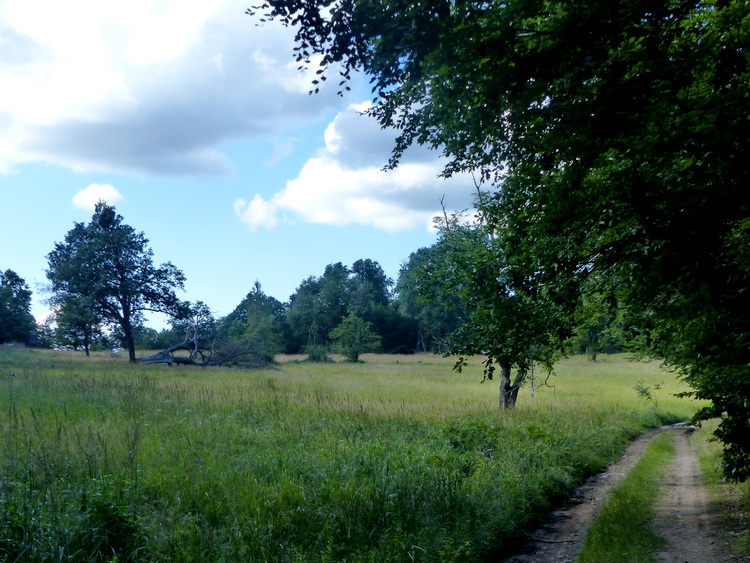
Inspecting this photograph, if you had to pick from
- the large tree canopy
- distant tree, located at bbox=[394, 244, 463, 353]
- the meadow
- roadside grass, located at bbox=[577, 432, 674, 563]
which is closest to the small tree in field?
distant tree, located at bbox=[394, 244, 463, 353]

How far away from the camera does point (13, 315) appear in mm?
62344

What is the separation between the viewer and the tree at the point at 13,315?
6025 centimetres

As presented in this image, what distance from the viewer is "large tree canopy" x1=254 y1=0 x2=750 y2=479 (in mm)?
5309

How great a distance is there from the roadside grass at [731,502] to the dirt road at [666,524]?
0.50ft

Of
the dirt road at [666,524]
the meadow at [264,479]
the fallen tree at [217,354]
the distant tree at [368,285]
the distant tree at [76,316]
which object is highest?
the distant tree at [368,285]

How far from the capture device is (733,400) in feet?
29.3

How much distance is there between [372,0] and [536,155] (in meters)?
2.78

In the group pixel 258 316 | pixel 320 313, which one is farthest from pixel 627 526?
pixel 320 313

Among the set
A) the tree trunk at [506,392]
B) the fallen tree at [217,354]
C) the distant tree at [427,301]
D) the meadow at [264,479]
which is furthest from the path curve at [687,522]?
the fallen tree at [217,354]

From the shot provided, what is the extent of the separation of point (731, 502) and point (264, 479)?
7680mm

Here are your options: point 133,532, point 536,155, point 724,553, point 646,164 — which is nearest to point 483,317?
point 536,155

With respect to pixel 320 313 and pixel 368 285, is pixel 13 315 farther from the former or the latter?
pixel 368 285

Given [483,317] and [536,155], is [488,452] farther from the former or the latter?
[536,155]

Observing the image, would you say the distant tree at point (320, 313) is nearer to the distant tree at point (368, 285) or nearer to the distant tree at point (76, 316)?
the distant tree at point (368, 285)
